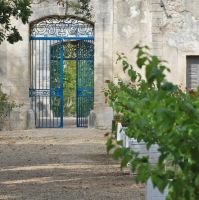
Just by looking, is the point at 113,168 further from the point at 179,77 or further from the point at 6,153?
the point at 179,77

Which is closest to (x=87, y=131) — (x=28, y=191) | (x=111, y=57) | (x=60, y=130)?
(x=60, y=130)

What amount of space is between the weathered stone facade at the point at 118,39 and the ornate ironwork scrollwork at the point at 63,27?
0.30 metres

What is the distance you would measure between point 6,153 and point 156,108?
395 inches

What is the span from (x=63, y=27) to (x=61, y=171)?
905cm

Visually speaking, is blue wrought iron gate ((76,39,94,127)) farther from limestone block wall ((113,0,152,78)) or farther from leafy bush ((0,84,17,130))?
leafy bush ((0,84,17,130))

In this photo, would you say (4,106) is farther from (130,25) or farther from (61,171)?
(61,171)

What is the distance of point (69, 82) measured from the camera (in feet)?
105

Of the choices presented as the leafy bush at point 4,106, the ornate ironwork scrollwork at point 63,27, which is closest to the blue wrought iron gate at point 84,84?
the ornate ironwork scrollwork at point 63,27

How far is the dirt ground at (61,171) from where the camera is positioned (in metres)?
7.65

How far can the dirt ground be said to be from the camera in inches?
301

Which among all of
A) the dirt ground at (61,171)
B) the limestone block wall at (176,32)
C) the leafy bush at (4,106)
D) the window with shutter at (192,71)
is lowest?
the dirt ground at (61,171)

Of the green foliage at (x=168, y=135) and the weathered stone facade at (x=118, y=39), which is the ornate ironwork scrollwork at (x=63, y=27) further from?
the green foliage at (x=168, y=135)

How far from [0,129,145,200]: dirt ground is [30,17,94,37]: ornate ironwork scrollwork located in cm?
371

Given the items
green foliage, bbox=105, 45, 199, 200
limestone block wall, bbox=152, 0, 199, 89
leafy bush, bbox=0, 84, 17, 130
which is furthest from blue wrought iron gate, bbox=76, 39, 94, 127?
green foliage, bbox=105, 45, 199, 200
